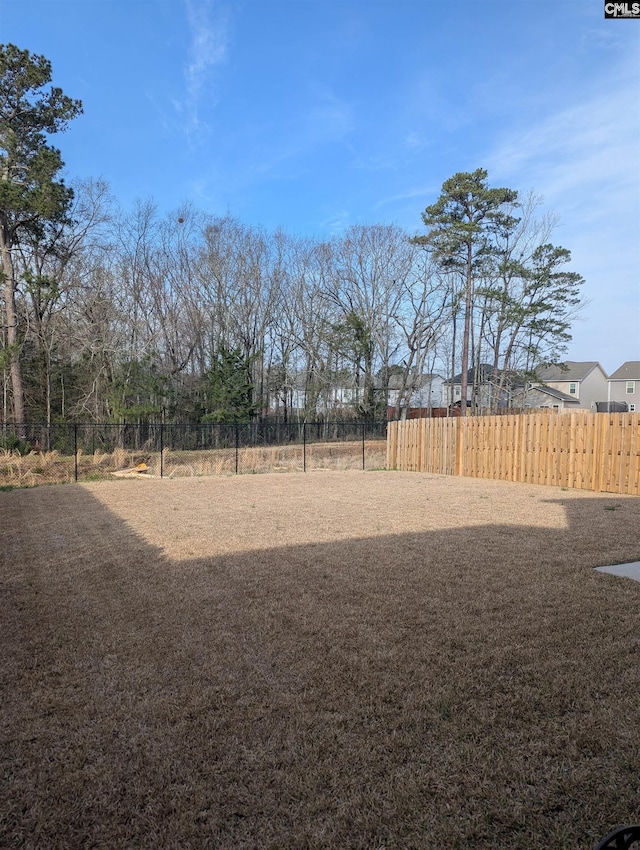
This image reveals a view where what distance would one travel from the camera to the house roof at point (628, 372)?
4097 centimetres

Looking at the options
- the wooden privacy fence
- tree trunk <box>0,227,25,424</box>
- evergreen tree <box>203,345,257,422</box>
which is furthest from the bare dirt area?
evergreen tree <box>203,345,257,422</box>

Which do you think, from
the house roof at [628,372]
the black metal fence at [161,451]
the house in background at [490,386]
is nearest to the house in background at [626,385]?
the house roof at [628,372]

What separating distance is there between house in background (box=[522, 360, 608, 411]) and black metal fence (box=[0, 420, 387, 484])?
2103 centimetres

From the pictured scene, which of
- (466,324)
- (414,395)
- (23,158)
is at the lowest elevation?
(414,395)

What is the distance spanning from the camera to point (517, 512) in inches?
313

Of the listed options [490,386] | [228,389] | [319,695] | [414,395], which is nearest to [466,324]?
[490,386]

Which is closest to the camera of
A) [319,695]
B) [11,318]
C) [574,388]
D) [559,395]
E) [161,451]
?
[319,695]

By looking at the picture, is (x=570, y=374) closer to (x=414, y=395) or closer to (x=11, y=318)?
(x=414, y=395)

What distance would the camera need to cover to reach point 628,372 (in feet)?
136

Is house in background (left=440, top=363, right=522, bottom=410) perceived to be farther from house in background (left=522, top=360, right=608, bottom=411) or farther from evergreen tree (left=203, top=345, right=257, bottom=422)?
evergreen tree (left=203, top=345, right=257, bottom=422)

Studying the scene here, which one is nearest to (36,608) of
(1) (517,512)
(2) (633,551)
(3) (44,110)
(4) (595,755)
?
(4) (595,755)

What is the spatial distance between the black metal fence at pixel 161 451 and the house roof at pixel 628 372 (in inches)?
1079

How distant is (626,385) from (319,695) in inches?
1809

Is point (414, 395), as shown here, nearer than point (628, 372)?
Yes
